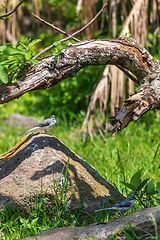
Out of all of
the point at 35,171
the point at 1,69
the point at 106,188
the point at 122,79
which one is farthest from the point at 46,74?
the point at 122,79

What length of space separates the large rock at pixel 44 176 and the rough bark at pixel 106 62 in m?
0.76

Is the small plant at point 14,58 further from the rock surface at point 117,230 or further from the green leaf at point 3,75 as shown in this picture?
the rock surface at point 117,230

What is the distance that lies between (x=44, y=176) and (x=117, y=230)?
892 mm

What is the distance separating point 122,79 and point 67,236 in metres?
2.86

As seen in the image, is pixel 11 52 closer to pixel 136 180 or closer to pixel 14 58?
pixel 14 58

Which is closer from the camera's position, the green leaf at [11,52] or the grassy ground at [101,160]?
the green leaf at [11,52]

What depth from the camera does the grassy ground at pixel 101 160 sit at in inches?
91.5

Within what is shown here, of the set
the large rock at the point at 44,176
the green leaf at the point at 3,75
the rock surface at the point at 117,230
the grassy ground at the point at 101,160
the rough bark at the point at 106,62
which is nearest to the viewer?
the rock surface at the point at 117,230

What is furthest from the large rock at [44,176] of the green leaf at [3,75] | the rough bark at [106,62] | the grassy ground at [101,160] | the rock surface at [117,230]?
the green leaf at [3,75]

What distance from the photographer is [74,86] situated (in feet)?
20.5

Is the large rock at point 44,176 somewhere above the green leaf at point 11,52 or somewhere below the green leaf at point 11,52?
below

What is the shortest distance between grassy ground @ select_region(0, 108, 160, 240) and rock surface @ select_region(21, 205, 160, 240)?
192 millimetres

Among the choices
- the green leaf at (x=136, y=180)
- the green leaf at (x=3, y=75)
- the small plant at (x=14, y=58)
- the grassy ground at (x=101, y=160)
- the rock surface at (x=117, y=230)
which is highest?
the small plant at (x=14, y=58)

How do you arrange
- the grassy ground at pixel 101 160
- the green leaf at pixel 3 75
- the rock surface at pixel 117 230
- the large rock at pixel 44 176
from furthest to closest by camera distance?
the large rock at pixel 44 176 < the grassy ground at pixel 101 160 < the green leaf at pixel 3 75 < the rock surface at pixel 117 230
